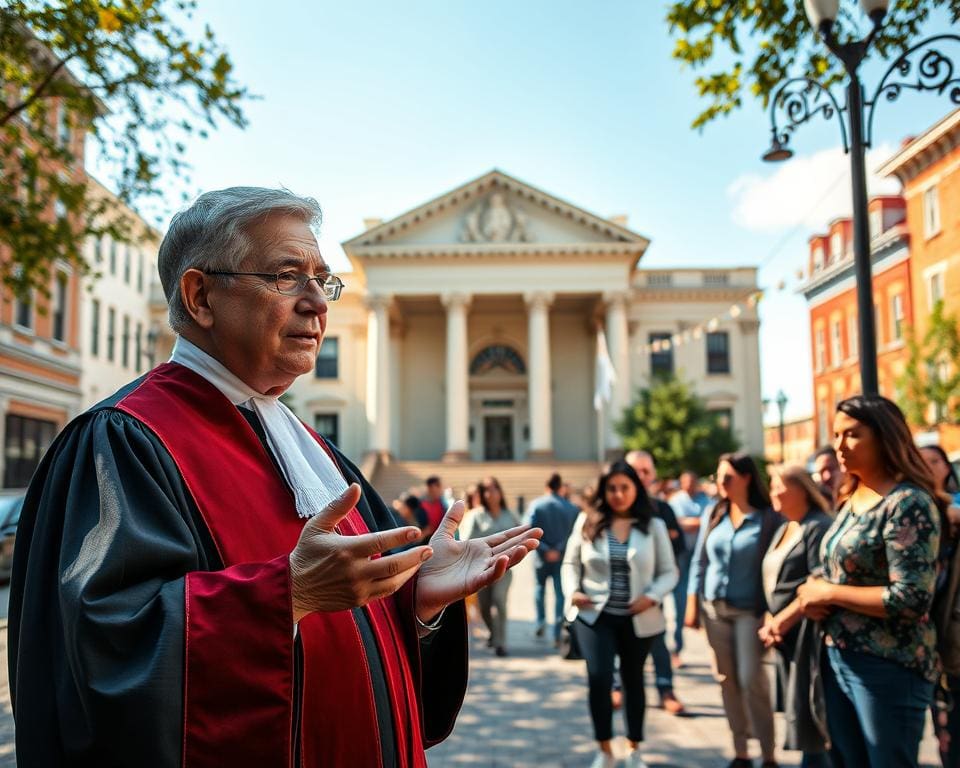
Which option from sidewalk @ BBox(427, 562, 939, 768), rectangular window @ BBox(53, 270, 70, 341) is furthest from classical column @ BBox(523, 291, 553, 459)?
sidewalk @ BBox(427, 562, 939, 768)

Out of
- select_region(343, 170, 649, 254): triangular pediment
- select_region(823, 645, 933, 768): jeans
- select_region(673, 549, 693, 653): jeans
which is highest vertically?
select_region(343, 170, 649, 254): triangular pediment

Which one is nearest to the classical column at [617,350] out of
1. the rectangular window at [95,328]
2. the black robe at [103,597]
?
the rectangular window at [95,328]

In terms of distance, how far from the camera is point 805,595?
3.97 m

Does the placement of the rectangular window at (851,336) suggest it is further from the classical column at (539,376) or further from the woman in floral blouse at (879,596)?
the woman in floral blouse at (879,596)

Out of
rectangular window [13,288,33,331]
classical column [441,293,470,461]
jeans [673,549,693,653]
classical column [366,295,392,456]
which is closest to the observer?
jeans [673,549,693,653]

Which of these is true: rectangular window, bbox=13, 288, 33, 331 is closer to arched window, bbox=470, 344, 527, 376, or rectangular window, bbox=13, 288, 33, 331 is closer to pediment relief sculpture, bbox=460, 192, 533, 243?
pediment relief sculpture, bbox=460, 192, 533, 243

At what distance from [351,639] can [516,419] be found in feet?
135

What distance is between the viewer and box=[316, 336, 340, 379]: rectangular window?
4412 centimetres

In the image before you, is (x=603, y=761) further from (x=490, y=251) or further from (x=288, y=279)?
(x=490, y=251)

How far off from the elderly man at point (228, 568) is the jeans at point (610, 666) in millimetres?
3467

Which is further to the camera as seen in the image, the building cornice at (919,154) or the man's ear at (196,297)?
the building cornice at (919,154)

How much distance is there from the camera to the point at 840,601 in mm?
3775

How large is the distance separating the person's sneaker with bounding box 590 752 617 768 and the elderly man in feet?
11.6

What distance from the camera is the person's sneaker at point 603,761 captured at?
5.61 metres
